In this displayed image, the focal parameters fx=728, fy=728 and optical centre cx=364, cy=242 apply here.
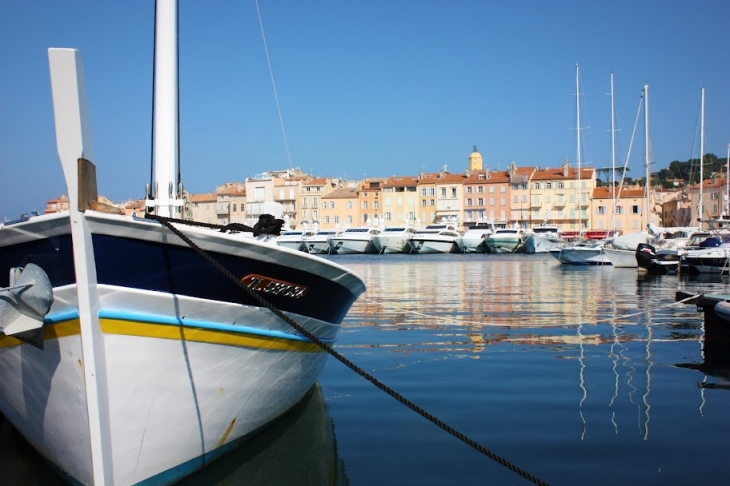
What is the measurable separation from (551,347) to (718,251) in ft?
79.3

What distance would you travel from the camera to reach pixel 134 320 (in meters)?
4.88

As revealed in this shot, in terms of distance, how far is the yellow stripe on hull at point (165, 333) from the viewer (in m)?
4.80

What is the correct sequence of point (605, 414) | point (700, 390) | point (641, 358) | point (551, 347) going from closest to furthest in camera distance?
1. point (605, 414)
2. point (700, 390)
3. point (641, 358)
4. point (551, 347)

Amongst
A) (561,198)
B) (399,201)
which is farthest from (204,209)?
(399,201)

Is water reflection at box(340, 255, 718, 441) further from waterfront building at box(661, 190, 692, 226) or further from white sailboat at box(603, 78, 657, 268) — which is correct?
waterfront building at box(661, 190, 692, 226)

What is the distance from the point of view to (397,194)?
101312mm

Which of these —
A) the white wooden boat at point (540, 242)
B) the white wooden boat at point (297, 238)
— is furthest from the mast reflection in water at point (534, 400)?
the white wooden boat at point (540, 242)

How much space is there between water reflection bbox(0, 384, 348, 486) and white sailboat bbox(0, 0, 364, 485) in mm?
207

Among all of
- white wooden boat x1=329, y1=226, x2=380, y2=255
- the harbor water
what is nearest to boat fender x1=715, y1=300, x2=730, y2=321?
the harbor water

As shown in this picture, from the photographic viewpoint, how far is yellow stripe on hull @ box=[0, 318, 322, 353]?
480 centimetres

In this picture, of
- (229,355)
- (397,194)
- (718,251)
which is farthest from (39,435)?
(397,194)

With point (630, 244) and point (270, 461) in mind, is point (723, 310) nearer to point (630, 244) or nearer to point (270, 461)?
point (270, 461)

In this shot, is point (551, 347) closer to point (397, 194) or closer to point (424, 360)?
point (424, 360)

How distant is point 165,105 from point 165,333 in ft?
6.64
